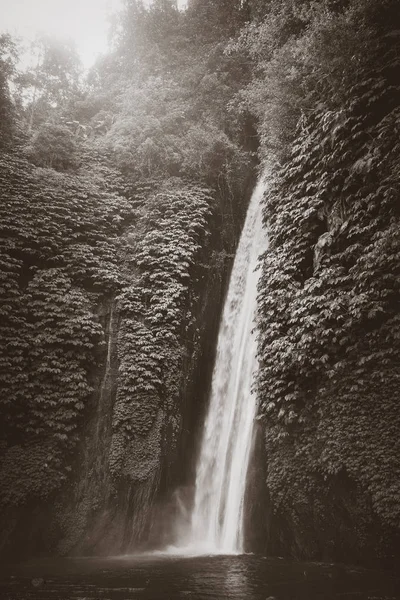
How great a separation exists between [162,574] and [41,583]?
1.60m

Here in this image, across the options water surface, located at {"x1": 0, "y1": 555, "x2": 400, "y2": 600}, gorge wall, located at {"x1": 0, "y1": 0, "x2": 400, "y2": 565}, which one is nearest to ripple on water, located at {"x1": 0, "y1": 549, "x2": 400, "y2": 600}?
water surface, located at {"x1": 0, "y1": 555, "x2": 400, "y2": 600}

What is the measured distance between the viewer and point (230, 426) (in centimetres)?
901

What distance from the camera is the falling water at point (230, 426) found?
796 cm

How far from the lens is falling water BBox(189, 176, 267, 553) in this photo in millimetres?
7965

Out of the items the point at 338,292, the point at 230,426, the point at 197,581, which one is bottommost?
the point at 197,581

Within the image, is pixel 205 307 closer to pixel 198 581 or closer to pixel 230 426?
pixel 230 426

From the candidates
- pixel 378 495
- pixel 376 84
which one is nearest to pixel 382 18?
pixel 376 84

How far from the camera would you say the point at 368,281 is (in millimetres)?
6371

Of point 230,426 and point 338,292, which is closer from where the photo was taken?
point 338,292

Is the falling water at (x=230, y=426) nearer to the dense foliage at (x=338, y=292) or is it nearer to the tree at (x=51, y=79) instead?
the dense foliage at (x=338, y=292)

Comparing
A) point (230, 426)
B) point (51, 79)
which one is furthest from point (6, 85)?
point (230, 426)

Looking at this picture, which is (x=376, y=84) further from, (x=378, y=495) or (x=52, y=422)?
(x=52, y=422)

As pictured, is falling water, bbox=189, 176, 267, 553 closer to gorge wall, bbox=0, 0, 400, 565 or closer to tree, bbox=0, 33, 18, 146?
gorge wall, bbox=0, 0, 400, 565

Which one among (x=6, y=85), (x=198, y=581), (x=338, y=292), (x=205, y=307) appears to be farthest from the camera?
(x=6, y=85)
